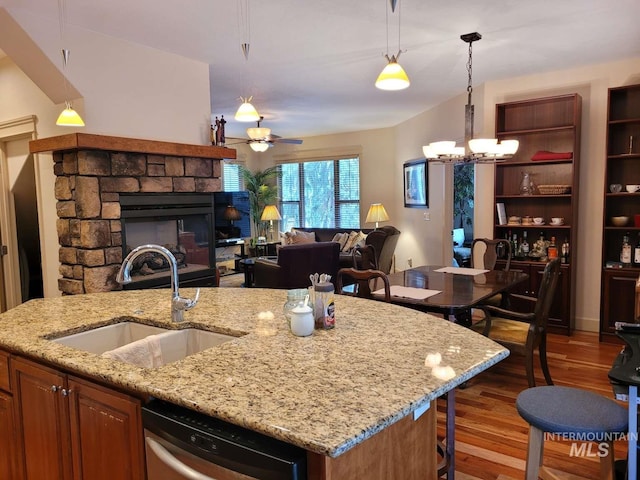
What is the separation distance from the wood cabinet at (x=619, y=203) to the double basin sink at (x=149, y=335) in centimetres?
396

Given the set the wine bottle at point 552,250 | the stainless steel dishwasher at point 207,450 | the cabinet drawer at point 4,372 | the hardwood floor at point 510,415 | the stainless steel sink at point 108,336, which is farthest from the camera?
the wine bottle at point 552,250

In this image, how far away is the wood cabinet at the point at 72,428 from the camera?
60.4 inches

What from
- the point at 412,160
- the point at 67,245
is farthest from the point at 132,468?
the point at 412,160

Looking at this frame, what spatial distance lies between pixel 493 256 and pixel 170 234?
9.97 ft

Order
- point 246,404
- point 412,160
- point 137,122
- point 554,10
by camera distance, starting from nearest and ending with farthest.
Result: 1. point 246,404
2. point 554,10
3. point 137,122
4. point 412,160

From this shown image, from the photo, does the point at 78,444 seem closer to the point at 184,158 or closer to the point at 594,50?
the point at 184,158

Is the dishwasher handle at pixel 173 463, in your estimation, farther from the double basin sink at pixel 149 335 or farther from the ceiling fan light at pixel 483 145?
the ceiling fan light at pixel 483 145

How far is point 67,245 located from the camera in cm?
379

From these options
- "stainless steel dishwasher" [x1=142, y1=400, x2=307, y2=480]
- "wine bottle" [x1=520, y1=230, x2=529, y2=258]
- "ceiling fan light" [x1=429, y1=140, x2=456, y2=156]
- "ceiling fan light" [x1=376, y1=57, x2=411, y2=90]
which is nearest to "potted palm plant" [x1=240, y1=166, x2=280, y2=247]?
"wine bottle" [x1=520, y1=230, x2=529, y2=258]

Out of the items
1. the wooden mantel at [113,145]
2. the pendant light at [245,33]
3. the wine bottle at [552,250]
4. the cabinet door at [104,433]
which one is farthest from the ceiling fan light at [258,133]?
the cabinet door at [104,433]

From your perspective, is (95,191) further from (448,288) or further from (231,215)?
(231,215)

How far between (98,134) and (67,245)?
93cm

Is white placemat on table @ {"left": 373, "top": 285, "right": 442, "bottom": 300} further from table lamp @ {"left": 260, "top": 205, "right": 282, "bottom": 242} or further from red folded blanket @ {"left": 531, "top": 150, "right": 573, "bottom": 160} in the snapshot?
table lamp @ {"left": 260, "top": 205, "right": 282, "bottom": 242}

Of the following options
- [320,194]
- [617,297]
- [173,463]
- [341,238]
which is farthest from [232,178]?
[173,463]
